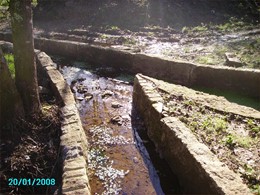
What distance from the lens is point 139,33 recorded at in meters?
11.8

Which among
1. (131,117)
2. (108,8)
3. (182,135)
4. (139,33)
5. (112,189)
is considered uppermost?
(108,8)

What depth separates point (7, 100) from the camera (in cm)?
394

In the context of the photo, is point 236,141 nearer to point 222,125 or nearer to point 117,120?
point 222,125

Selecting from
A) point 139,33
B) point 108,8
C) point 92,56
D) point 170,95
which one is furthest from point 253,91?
point 108,8

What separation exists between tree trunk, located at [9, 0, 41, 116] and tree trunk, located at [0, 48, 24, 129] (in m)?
0.25

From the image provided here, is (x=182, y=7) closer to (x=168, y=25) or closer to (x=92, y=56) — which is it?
(x=168, y=25)

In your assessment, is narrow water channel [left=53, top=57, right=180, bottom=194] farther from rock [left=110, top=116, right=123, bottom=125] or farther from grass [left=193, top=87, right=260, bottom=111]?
grass [left=193, top=87, right=260, bottom=111]

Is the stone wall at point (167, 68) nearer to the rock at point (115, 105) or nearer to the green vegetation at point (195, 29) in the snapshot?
the rock at point (115, 105)

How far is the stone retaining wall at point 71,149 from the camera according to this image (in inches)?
122

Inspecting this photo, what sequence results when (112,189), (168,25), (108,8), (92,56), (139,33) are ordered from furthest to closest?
(108,8) < (168,25) < (139,33) < (92,56) < (112,189)

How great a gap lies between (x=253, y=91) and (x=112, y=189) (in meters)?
3.94

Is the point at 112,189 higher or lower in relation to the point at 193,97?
lower

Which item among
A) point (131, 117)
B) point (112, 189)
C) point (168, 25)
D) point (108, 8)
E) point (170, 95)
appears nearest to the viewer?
point (112, 189)

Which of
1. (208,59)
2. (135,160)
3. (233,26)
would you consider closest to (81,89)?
(135,160)
